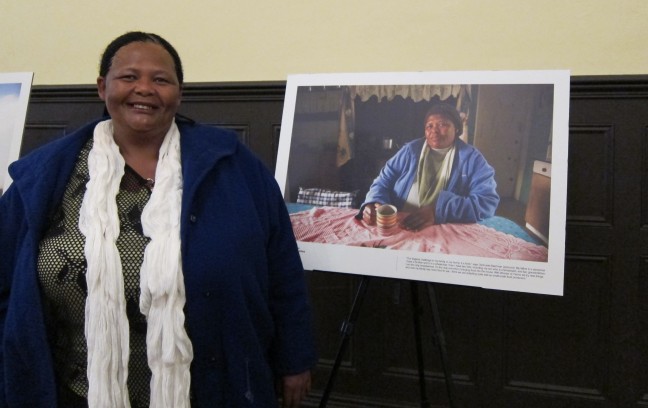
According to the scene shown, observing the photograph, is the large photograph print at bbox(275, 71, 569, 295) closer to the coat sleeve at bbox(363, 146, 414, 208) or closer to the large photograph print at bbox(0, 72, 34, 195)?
the coat sleeve at bbox(363, 146, 414, 208)

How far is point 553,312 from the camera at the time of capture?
223 cm

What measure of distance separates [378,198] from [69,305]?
895 millimetres

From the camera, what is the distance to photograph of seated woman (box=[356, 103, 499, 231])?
1617 millimetres

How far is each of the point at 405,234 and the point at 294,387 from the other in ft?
1.75

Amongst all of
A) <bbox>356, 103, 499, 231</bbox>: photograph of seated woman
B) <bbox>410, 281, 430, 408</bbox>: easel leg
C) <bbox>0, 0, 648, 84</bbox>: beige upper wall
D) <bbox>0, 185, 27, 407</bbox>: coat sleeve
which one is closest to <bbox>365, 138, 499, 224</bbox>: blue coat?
<bbox>356, 103, 499, 231</bbox>: photograph of seated woman

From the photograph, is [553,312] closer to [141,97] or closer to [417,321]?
[417,321]

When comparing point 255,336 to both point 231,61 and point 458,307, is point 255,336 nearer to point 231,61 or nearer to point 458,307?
point 458,307

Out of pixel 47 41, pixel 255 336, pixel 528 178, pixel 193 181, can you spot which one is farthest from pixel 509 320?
pixel 47 41

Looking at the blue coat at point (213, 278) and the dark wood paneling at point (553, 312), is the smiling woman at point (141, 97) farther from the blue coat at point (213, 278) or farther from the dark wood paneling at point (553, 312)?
the dark wood paneling at point (553, 312)

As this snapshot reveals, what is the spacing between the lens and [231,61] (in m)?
2.60

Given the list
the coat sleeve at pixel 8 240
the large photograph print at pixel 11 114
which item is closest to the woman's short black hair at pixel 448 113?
the coat sleeve at pixel 8 240

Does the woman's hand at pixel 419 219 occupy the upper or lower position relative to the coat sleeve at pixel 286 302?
upper

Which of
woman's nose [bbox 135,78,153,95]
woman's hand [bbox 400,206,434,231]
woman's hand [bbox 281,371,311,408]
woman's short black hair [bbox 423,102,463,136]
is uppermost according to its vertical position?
woman's short black hair [bbox 423,102,463,136]

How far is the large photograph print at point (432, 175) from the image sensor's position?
1567 mm
